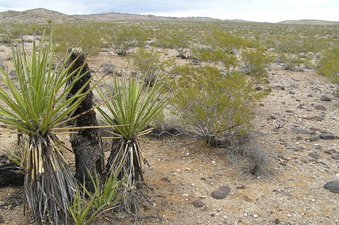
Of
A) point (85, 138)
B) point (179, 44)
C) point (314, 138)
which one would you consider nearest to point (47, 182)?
point (85, 138)

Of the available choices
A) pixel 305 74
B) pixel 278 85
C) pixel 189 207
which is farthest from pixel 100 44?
pixel 189 207

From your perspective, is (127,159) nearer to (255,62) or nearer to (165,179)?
(165,179)

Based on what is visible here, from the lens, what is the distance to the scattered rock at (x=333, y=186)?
5152 mm

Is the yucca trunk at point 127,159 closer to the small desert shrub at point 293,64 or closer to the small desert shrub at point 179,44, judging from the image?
the small desert shrub at point 293,64

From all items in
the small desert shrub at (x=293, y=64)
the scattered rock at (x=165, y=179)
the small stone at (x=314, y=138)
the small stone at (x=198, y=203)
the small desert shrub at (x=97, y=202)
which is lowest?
the small stone at (x=198, y=203)

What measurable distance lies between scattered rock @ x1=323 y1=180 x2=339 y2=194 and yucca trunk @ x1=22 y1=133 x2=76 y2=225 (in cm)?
426

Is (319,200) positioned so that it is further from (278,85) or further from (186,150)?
(278,85)

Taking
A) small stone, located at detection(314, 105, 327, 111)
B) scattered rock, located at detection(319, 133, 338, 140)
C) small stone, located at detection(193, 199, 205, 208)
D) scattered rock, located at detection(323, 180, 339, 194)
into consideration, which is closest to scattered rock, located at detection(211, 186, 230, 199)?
small stone, located at detection(193, 199, 205, 208)

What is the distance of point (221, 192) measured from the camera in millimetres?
5004

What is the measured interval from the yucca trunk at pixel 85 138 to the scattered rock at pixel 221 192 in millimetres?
1940

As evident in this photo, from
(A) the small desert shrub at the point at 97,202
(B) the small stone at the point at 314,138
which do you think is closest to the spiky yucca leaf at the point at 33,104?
(A) the small desert shrub at the point at 97,202

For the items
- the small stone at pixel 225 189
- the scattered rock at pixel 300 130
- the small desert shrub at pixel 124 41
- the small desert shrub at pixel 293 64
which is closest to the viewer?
the small stone at pixel 225 189

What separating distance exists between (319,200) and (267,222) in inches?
47.6

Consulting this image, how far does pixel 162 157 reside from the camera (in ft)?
20.7
